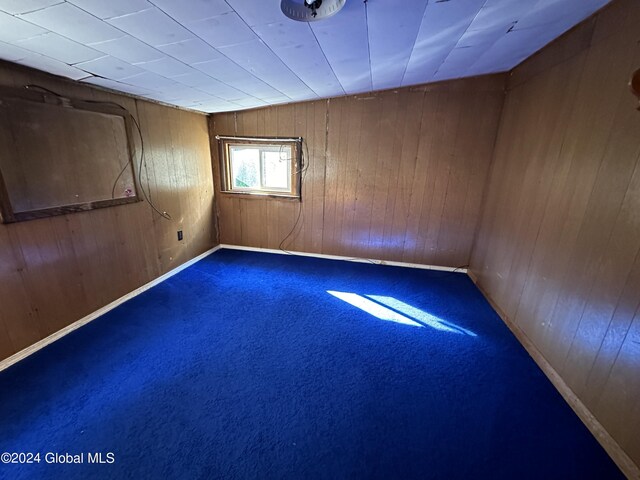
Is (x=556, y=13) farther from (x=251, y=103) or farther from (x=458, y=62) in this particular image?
(x=251, y=103)

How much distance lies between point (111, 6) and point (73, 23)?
284mm

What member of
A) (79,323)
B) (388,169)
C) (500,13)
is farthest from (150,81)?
(388,169)

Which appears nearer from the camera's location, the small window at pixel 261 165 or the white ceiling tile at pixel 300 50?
the white ceiling tile at pixel 300 50

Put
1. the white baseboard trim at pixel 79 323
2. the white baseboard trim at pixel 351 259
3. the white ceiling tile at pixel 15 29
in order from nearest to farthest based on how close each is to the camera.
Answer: the white ceiling tile at pixel 15 29
the white baseboard trim at pixel 79 323
the white baseboard trim at pixel 351 259

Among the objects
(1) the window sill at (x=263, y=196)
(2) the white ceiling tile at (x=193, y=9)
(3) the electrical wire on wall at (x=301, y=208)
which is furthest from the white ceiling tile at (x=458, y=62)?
(1) the window sill at (x=263, y=196)

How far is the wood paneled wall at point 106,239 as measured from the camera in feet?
5.91

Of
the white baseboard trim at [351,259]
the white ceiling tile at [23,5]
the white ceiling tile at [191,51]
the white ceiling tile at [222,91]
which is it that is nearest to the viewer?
the white ceiling tile at [23,5]

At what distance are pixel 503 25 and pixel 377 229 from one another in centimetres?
228

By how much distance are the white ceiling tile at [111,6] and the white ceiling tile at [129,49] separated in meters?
0.23

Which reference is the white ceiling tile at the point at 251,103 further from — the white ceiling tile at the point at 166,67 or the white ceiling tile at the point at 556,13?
the white ceiling tile at the point at 556,13

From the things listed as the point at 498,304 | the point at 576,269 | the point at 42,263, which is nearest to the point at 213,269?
the point at 42,263

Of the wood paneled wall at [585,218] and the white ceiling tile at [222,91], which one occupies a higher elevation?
the white ceiling tile at [222,91]

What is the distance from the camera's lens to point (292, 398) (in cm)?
162

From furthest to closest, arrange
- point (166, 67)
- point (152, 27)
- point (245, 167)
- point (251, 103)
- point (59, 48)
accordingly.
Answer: point (245, 167), point (251, 103), point (166, 67), point (59, 48), point (152, 27)
